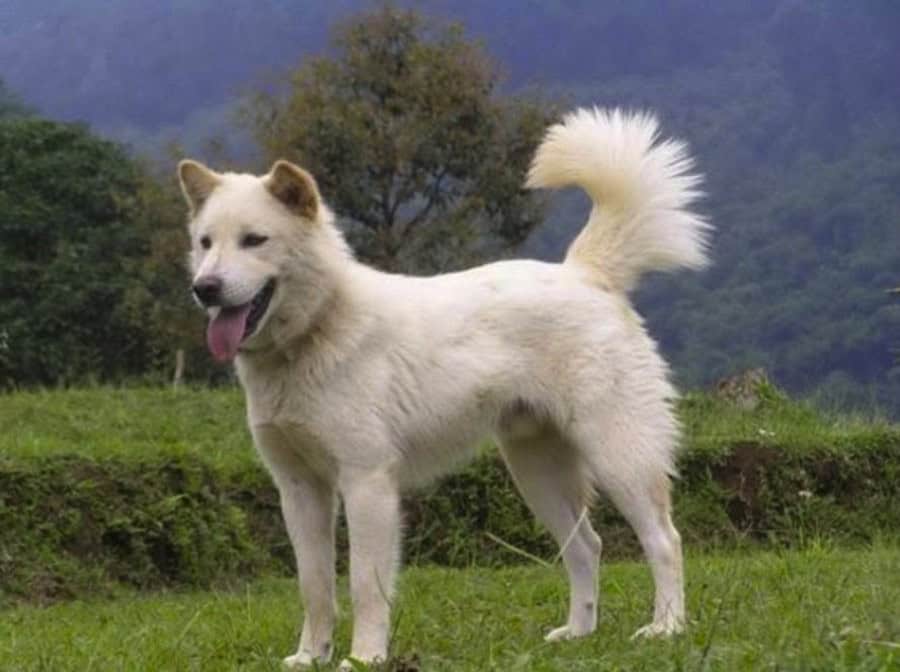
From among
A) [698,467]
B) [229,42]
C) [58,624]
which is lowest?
[58,624]

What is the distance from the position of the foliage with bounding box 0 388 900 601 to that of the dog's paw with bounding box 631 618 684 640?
10.0 feet

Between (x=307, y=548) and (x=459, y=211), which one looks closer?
(x=307, y=548)

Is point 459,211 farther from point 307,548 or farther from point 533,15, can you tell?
point 533,15

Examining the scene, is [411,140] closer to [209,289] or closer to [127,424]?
[127,424]

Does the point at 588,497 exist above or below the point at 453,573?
above

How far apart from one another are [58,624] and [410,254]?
820 inches

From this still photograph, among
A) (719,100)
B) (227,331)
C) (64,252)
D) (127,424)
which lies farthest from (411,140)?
(719,100)

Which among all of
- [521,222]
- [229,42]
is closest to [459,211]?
[521,222]

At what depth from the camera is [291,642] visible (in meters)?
6.76

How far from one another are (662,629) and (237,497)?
5.41m

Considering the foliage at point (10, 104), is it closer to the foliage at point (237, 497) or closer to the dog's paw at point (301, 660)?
the foliage at point (237, 497)

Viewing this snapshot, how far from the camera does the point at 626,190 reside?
23.9 feet

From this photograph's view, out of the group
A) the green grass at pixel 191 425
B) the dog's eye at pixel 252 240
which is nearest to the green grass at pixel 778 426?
the green grass at pixel 191 425

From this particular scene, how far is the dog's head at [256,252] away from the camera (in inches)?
240
